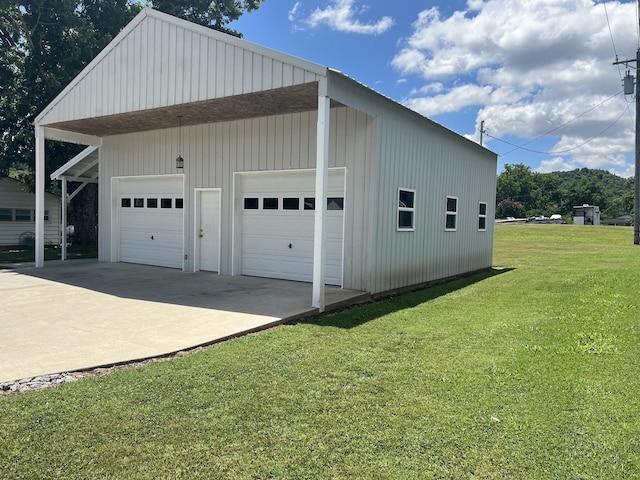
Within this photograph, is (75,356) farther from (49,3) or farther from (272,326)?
(49,3)

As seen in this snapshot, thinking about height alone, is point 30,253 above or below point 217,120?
below

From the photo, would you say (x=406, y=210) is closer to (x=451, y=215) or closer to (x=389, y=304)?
(x=389, y=304)

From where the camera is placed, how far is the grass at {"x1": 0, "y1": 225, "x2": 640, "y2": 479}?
2.70 m

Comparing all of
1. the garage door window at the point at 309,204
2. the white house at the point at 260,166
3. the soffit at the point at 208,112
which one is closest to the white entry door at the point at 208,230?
the white house at the point at 260,166

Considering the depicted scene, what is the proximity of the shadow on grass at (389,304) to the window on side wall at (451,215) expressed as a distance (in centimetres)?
133

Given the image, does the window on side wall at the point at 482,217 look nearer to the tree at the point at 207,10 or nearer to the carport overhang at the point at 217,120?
the carport overhang at the point at 217,120

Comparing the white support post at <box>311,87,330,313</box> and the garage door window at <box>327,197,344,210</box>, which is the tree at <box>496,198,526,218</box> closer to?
the garage door window at <box>327,197,344,210</box>

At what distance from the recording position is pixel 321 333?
5.71 m

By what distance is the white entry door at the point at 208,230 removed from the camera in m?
11.0

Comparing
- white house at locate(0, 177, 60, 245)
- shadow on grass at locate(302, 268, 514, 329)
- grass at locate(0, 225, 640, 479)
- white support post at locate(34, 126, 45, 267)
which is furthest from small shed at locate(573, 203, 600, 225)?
white support post at locate(34, 126, 45, 267)

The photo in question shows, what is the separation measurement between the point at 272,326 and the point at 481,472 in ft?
12.3

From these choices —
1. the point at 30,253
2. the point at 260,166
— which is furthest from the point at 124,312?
the point at 30,253

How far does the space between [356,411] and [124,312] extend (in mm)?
4439

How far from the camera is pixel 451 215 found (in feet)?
38.2
